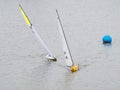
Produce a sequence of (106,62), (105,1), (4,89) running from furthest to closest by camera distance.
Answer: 1. (105,1)
2. (106,62)
3. (4,89)

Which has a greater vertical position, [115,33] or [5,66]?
[5,66]

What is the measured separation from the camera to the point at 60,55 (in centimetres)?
2250

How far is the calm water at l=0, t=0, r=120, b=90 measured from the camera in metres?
18.4

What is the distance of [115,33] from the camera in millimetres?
28125

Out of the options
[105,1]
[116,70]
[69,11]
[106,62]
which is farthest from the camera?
[105,1]

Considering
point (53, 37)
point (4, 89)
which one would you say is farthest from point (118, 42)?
point (4, 89)

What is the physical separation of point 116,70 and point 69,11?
22269 millimetres

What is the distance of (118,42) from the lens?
2525 centimetres

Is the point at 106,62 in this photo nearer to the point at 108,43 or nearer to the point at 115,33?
the point at 108,43

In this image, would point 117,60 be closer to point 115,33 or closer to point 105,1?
point 115,33

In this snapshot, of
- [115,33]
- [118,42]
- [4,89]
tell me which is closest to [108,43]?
[118,42]

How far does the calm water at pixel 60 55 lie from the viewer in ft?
60.4

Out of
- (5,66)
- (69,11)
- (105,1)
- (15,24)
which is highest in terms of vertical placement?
(5,66)

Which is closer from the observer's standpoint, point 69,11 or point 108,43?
point 108,43
